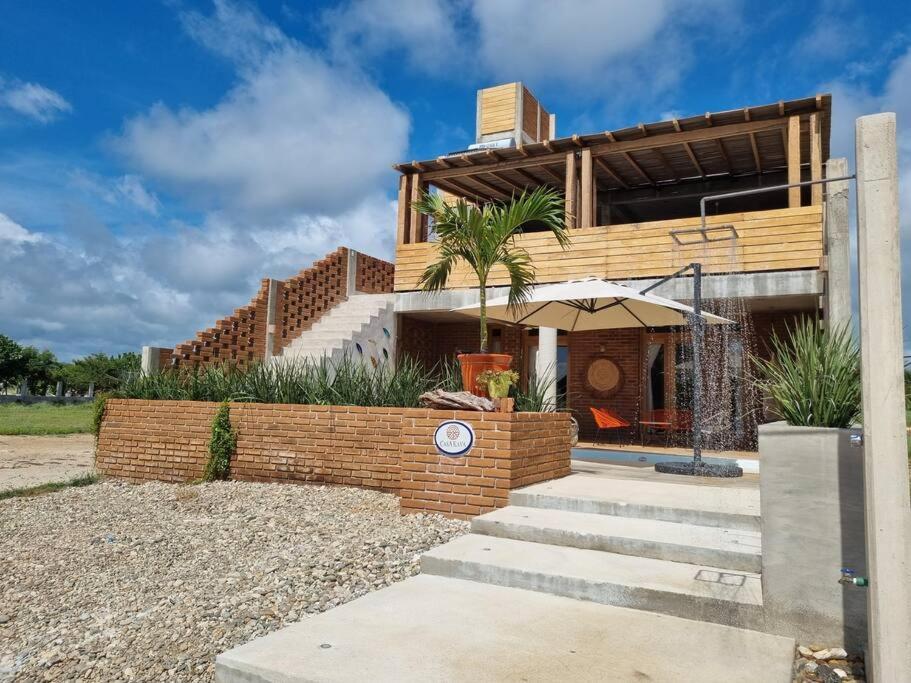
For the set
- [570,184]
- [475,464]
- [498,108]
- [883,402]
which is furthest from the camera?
[498,108]

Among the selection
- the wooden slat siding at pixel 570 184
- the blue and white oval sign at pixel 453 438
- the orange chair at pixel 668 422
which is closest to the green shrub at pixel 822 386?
the blue and white oval sign at pixel 453 438

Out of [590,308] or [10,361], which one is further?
[10,361]

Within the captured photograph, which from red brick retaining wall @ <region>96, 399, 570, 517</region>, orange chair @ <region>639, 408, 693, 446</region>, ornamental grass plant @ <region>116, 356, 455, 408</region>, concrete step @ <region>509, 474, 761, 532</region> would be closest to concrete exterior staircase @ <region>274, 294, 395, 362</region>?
ornamental grass plant @ <region>116, 356, 455, 408</region>

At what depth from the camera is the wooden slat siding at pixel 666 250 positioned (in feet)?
33.6

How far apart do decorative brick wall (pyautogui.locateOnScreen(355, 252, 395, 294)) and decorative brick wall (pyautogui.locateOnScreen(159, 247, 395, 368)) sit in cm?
2

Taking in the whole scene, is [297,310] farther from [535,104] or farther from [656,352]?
[535,104]

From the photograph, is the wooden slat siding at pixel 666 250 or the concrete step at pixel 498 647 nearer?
the concrete step at pixel 498 647

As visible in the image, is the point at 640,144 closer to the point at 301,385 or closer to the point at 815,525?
the point at 301,385

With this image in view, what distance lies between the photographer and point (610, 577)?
3850 millimetres

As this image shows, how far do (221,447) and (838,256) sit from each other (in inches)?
363

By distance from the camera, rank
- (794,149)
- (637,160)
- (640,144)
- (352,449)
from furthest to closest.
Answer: (637,160) < (640,144) < (794,149) < (352,449)

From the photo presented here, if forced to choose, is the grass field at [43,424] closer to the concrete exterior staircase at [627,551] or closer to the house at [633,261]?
the house at [633,261]

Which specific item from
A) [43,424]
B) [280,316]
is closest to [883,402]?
[280,316]

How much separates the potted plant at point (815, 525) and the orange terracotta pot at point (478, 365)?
3446 mm
